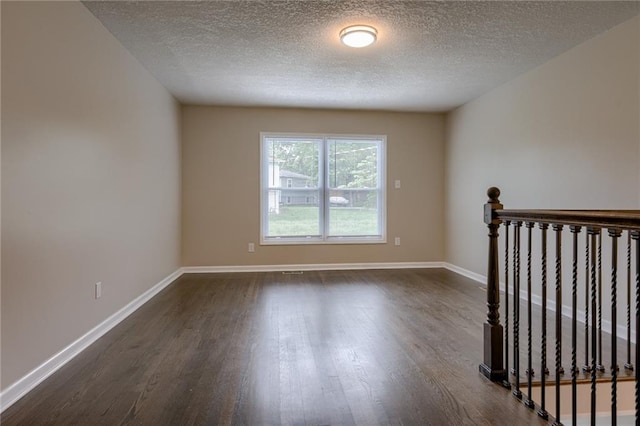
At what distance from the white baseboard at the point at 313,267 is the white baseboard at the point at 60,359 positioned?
1532mm

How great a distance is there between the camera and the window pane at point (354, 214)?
538cm

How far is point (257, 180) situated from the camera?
514cm

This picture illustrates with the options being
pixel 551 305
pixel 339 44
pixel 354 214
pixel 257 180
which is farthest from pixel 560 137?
pixel 257 180

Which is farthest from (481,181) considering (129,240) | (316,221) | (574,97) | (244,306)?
(129,240)

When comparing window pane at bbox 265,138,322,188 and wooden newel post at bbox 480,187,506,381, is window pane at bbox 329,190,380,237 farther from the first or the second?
wooden newel post at bbox 480,187,506,381

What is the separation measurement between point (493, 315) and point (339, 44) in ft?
8.03

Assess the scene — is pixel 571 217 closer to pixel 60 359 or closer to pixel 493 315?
pixel 493 315

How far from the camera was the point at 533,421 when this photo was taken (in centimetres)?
165

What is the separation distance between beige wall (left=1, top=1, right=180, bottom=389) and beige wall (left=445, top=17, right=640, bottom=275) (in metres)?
3.97

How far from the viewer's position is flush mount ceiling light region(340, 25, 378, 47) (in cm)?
272

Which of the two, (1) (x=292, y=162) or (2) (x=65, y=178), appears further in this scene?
(1) (x=292, y=162)

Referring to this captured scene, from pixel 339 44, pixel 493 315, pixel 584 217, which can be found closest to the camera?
pixel 584 217

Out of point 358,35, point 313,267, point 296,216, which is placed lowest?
point 313,267

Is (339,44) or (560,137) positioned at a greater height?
(339,44)
